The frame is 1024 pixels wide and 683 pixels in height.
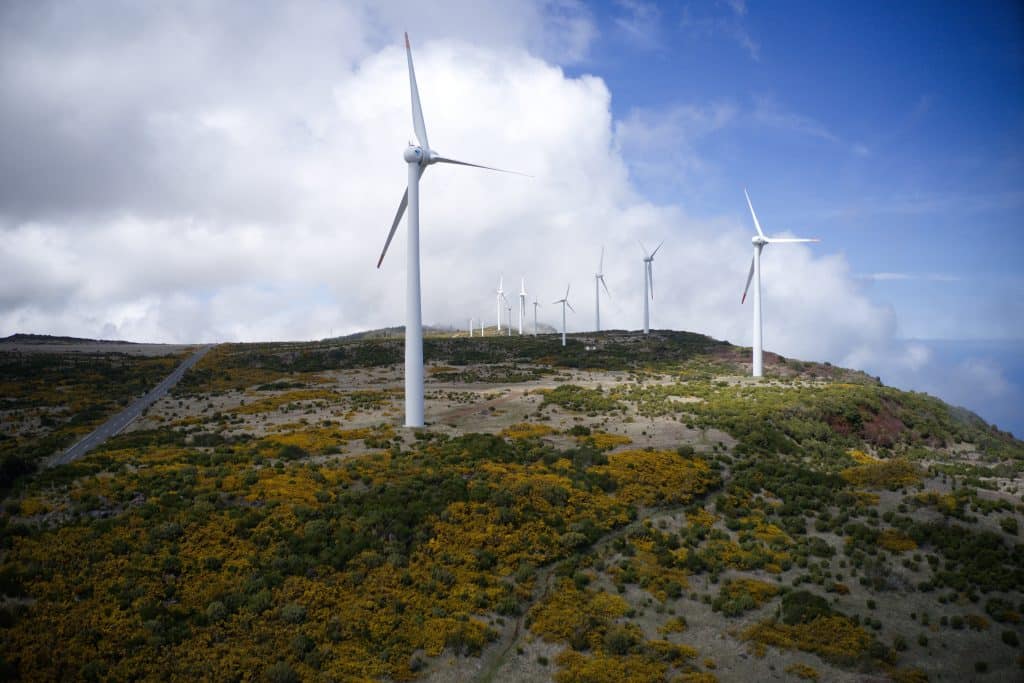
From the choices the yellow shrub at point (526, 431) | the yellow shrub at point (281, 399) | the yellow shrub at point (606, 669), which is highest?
the yellow shrub at point (281, 399)

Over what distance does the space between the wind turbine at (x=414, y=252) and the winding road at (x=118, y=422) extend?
23.6 metres


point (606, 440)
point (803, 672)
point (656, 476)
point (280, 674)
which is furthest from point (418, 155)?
point (803, 672)

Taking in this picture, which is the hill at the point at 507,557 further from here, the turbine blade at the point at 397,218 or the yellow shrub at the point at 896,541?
the turbine blade at the point at 397,218

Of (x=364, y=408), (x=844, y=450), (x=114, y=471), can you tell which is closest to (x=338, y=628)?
(x=114, y=471)

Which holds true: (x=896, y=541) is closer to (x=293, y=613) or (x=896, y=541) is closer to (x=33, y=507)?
(x=293, y=613)

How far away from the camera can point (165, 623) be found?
20.7 meters

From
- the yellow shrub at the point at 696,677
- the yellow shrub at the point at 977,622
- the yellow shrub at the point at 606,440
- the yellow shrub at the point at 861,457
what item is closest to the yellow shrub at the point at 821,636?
the yellow shrub at the point at 696,677

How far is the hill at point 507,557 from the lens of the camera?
20250 mm

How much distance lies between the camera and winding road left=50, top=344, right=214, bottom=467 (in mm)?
42531

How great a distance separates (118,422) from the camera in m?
57.0

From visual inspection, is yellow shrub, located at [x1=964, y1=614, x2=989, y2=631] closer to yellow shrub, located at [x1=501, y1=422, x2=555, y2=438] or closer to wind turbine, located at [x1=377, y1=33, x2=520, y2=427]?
yellow shrub, located at [x1=501, y1=422, x2=555, y2=438]

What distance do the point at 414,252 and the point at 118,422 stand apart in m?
36.7

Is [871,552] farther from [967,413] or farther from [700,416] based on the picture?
[967,413]

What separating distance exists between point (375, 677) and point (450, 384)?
66.0 metres
